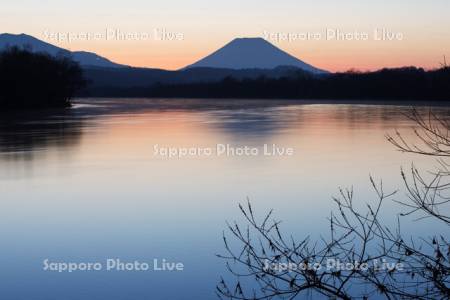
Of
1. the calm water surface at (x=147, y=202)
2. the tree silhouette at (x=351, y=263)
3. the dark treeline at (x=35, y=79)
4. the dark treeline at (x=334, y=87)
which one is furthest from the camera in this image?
the dark treeline at (x=334, y=87)

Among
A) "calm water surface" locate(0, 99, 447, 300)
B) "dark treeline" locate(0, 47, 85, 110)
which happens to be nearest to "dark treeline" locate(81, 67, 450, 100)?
"dark treeline" locate(0, 47, 85, 110)

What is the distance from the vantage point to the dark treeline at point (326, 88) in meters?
90.8

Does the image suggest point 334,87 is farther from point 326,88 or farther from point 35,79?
point 35,79

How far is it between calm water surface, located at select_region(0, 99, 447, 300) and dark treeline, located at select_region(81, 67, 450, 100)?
58.7 meters

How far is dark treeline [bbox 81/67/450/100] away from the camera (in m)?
90.8

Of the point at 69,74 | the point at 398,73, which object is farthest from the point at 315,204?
the point at 398,73

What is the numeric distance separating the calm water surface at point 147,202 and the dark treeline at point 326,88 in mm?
58656

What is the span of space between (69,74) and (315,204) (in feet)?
185

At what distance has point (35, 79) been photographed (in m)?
55.0

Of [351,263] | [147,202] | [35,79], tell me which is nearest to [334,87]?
[35,79]

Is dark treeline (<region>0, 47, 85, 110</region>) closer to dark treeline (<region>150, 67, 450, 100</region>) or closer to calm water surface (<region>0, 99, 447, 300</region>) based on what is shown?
calm water surface (<region>0, 99, 447, 300</region>)

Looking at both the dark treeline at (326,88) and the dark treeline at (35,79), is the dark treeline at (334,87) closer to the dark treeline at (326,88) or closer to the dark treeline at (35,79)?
the dark treeline at (326,88)

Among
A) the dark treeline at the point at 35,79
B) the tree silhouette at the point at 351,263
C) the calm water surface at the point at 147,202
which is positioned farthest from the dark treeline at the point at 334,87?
the tree silhouette at the point at 351,263

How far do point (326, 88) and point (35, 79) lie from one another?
60.0 meters
